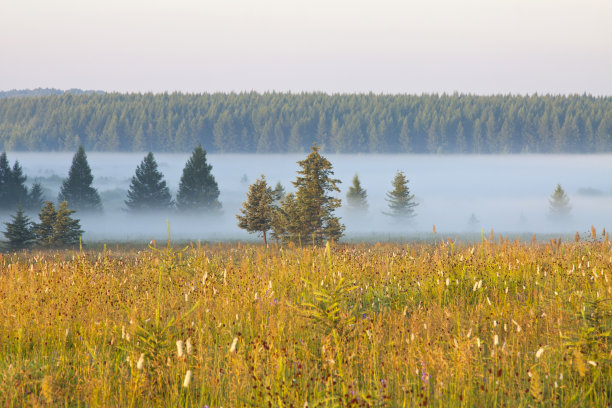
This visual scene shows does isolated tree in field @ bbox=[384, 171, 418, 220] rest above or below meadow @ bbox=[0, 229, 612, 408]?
above

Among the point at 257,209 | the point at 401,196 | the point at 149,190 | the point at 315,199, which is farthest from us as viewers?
the point at 149,190

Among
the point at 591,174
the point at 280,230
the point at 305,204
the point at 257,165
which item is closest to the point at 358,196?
the point at 280,230

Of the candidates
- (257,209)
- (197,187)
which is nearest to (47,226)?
(257,209)

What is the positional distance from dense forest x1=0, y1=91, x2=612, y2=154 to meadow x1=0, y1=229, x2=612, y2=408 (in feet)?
451

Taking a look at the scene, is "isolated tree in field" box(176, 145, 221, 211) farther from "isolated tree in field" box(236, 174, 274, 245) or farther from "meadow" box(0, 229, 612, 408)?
"meadow" box(0, 229, 612, 408)

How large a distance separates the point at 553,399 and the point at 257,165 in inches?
5551

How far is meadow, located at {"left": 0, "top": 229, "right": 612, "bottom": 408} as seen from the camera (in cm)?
396

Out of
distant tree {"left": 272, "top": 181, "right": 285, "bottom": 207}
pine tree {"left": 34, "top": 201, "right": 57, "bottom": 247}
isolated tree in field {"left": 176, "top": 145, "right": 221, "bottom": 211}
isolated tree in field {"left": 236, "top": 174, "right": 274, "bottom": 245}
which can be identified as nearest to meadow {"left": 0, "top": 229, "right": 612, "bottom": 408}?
isolated tree in field {"left": 236, "top": 174, "right": 274, "bottom": 245}

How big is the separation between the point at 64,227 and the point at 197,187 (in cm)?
2966

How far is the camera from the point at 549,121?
145 meters

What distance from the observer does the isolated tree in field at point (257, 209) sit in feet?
95.9

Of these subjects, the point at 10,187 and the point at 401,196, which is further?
the point at 401,196

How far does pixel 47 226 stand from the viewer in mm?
30078

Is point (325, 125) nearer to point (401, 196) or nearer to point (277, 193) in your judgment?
point (401, 196)
